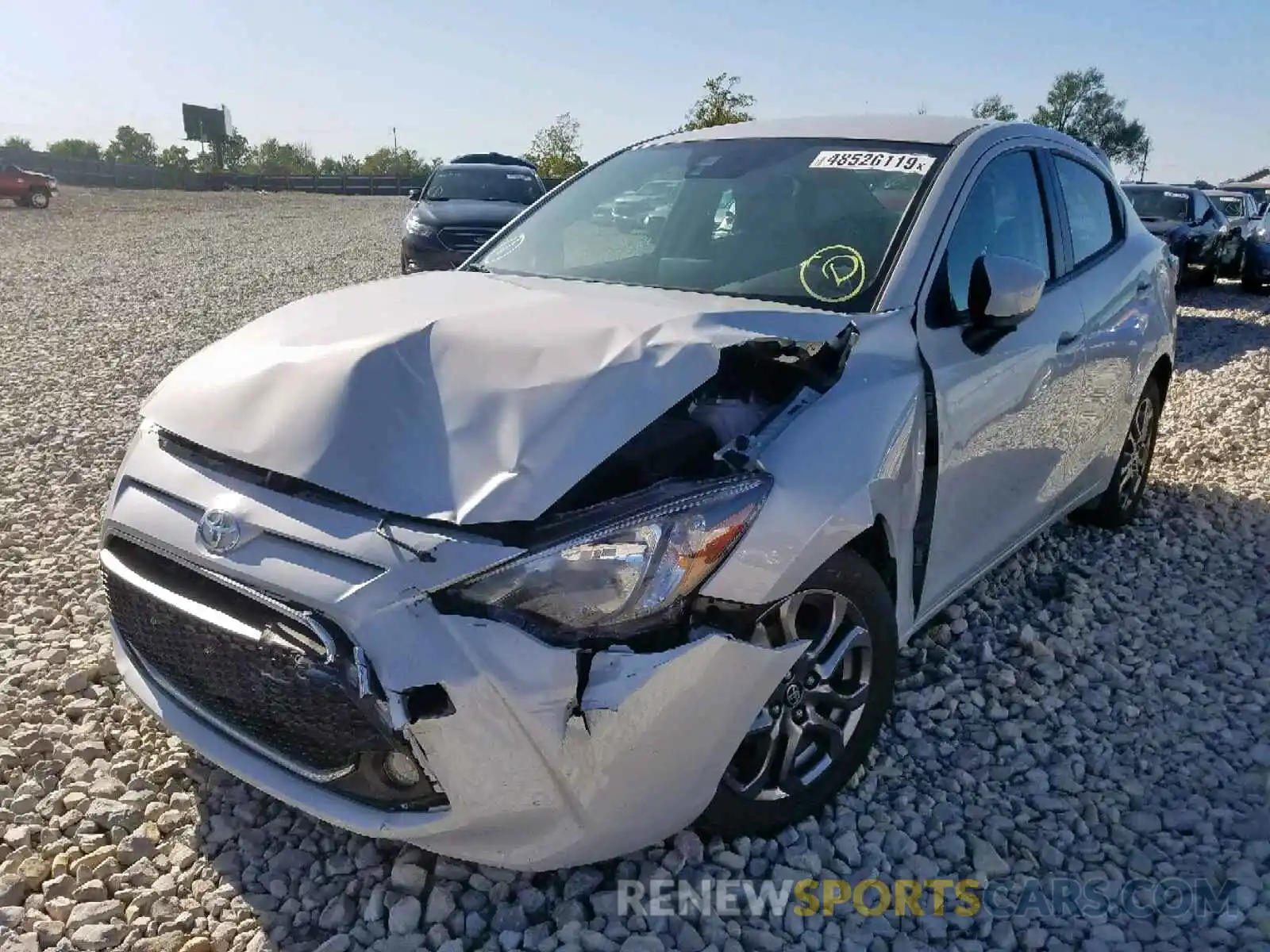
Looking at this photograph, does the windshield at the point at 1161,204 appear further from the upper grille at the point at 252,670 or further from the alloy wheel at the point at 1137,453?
the upper grille at the point at 252,670

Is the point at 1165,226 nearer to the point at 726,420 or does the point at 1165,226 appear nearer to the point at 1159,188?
the point at 1159,188

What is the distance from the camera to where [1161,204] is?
14.7m

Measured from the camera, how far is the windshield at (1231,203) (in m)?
17.9

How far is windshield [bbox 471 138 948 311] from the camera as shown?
3.13 m

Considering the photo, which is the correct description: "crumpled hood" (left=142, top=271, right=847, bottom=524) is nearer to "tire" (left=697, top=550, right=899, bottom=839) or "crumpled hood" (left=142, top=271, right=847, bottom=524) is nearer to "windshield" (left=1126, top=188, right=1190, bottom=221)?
"tire" (left=697, top=550, right=899, bottom=839)

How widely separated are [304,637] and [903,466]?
154 centimetres

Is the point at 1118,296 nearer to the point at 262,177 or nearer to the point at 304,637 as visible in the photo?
the point at 304,637

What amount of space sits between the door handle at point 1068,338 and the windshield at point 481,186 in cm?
1071

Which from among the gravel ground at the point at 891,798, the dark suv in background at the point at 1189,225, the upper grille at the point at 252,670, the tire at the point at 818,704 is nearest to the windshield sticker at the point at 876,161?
the tire at the point at 818,704

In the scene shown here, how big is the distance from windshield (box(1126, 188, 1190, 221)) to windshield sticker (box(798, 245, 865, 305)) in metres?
13.0

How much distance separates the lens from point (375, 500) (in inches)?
85.4

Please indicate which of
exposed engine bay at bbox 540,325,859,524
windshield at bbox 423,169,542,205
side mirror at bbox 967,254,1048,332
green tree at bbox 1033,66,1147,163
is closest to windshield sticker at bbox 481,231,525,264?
exposed engine bay at bbox 540,325,859,524

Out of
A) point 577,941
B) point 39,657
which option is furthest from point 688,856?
point 39,657

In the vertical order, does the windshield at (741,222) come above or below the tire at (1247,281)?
above
